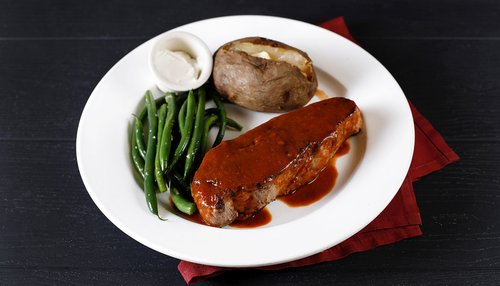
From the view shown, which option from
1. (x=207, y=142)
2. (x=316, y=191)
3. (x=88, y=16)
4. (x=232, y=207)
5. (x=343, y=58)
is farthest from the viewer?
(x=88, y=16)

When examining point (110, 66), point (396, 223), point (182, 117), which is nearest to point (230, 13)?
point (110, 66)

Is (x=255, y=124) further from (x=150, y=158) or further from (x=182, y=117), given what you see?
(x=150, y=158)

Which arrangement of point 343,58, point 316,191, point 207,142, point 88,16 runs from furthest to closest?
point 88,16 < point 343,58 < point 207,142 < point 316,191

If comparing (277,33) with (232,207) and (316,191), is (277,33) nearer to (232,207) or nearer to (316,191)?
(316,191)

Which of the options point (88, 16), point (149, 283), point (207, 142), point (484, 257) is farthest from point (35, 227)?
point (484, 257)

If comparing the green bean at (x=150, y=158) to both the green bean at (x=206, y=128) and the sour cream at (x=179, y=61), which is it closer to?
the sour cream at (x=179, y=61)

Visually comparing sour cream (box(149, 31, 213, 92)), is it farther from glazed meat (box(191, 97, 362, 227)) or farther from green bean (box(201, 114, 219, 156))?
glazed meat (box(191, 97, 362, 227))
